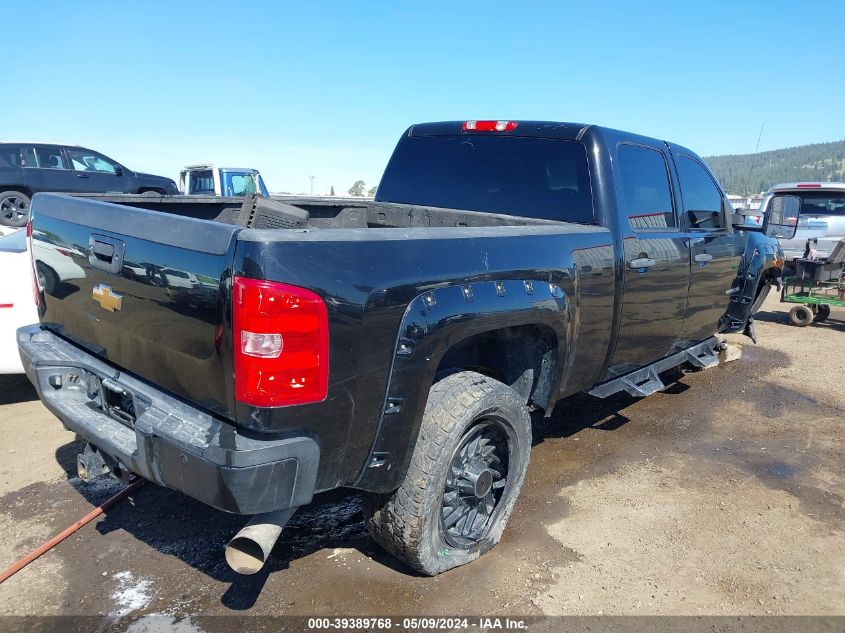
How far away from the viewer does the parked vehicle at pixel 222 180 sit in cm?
1645

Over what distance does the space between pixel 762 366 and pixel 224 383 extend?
6.43 m

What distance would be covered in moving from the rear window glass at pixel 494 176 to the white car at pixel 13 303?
262 centimetres

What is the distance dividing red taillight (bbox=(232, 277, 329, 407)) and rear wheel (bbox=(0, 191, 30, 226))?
12.6 m

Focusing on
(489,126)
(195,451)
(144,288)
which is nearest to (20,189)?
(489,126)

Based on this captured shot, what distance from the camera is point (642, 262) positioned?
3.79 m

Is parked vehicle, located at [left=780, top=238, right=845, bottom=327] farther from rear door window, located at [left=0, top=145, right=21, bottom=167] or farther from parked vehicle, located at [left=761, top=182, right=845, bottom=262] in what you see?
rear door window, located at [left=0, top=145, right=21, bottom=167]

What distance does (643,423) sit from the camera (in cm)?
503

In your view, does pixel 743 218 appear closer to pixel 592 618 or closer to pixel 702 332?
pixel 702 332

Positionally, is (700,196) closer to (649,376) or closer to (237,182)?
(649,376)

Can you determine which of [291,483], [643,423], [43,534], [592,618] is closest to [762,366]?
[643,423]

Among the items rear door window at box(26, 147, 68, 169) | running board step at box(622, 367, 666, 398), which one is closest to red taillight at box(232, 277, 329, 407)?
running board step at box(622, 367, 666, 398)

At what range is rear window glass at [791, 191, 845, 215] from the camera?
1084 cm

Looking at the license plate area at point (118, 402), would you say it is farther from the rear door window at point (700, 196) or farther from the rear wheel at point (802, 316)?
the rear wheel at point (802, 316)

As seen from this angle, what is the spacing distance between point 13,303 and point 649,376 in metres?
4.53
